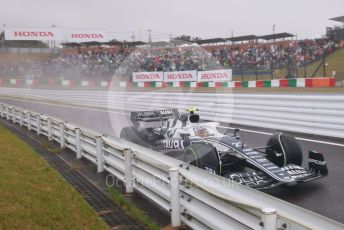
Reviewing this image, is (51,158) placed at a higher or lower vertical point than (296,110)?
lower

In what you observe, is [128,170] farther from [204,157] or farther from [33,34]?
[33,34]

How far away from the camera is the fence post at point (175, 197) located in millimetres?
4977

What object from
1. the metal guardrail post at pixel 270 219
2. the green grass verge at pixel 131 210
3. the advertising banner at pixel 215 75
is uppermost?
the advertising banner at pixel 215 75

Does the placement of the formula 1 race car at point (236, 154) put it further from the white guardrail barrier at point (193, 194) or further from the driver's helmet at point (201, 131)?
the white guardrail barrier at point (193, 194)

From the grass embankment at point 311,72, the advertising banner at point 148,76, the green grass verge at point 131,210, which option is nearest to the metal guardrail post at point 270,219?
the green grass verge at point 131,210

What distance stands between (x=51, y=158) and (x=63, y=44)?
4534cm

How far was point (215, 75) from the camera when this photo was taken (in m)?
26.4

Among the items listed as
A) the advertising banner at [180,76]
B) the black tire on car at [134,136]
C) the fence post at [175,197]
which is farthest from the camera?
the advertising banner at [180,76]

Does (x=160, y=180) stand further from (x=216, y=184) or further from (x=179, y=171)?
(x=216, y=184)

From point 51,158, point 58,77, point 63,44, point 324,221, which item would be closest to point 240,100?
point 51,158

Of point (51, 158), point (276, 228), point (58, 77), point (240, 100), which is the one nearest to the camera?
point (276, 228)

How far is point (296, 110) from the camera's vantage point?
11188mm

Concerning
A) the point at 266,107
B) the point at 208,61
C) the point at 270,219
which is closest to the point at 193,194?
the point at 270,219

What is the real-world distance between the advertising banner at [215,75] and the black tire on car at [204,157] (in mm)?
19163
